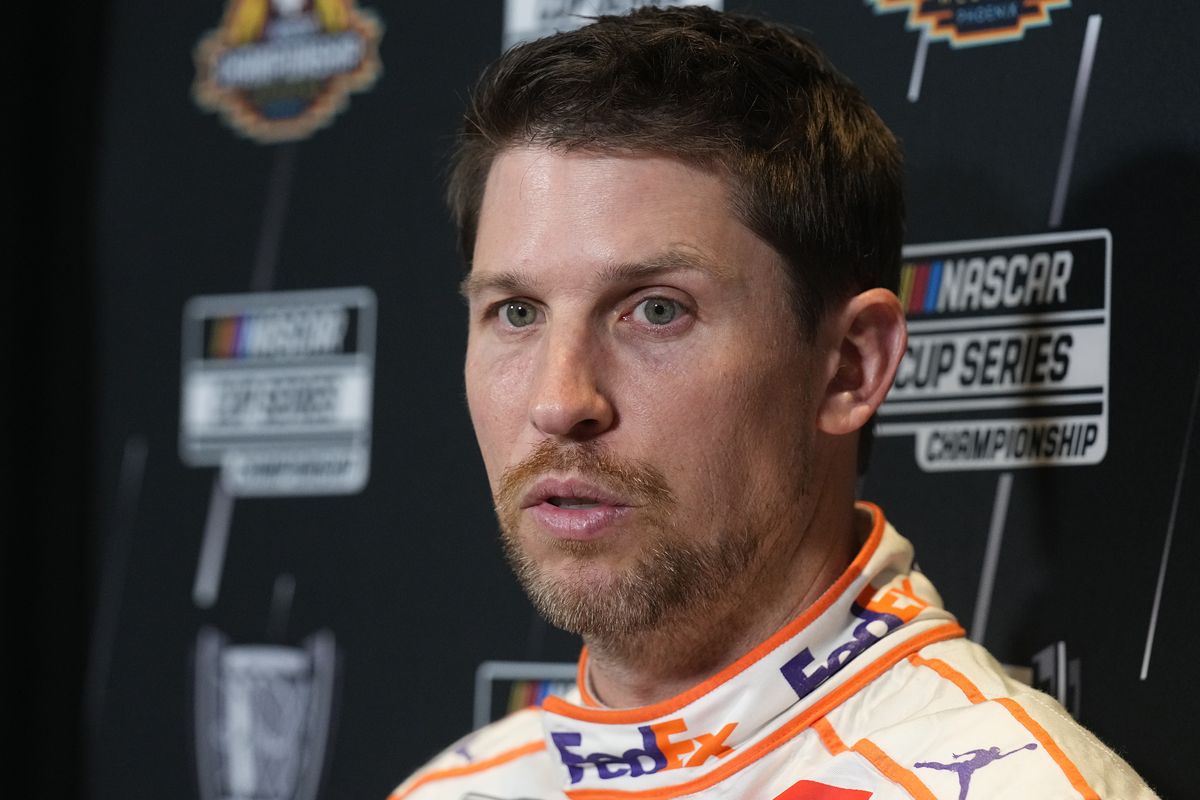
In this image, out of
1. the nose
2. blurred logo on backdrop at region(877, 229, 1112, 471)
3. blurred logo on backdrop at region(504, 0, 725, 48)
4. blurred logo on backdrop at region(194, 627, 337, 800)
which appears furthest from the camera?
blurred logo on backdrop at region(194, 627, 337, 800)

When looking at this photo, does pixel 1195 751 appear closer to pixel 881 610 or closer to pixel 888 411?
pixel 881 610

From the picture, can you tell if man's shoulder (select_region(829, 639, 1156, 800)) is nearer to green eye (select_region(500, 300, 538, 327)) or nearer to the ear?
the ear

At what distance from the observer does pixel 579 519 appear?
114cm

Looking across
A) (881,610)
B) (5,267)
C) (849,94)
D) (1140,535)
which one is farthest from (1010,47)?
(5,267)

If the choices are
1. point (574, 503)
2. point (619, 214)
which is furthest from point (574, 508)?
point (619, 214)

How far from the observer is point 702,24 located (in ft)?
4.08

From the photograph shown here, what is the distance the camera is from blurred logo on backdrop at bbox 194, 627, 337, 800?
1.83 m

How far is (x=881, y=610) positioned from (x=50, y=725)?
4.39 feet

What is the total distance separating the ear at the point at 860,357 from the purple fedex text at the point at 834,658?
0.16 meters

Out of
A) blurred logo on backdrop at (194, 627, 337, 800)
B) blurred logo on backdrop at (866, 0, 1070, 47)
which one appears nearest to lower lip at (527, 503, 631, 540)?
blurred logo on backdrop at (866, 0, 1070, 47)

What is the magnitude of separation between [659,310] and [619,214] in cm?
8

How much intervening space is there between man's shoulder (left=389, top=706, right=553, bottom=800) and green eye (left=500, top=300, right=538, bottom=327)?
0.42 metres

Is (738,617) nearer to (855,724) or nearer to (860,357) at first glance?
(855,724)

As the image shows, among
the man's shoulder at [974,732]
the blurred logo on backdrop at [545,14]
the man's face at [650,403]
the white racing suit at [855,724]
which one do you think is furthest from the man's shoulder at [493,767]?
the blurred logo on backdrop at [545,14]
